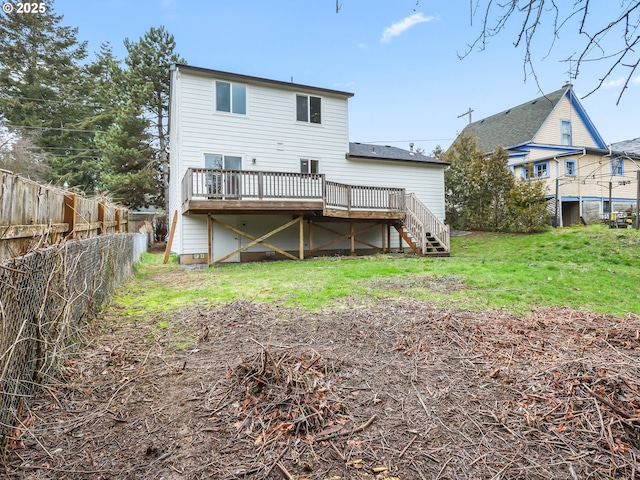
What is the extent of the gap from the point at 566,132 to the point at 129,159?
25.1 meters

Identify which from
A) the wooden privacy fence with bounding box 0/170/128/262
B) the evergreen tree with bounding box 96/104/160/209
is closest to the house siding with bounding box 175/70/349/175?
the wooden privacy fence with bounding box 0/170/128/262

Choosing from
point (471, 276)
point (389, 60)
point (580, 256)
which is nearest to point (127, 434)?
point (389, 60)

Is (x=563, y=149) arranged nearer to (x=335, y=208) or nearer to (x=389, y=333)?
(x=335, y=208)

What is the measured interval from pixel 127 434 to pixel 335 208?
31.6 ft

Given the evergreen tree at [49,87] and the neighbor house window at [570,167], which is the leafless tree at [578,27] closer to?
the neighbor house window at [570,167]

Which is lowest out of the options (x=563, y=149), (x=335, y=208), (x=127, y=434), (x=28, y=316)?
(x=127, y=434)

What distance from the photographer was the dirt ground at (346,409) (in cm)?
179

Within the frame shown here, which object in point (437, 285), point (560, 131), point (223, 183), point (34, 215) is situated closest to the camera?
point (34, 215)

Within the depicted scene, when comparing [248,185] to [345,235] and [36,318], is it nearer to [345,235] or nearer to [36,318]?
[345,235]

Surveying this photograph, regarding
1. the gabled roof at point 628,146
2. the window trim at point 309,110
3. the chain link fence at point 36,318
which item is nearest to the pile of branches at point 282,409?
the chain link fence at point 36,318

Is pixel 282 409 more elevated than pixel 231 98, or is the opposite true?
pixel 231 98

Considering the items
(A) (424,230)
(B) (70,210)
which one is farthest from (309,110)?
(B) (70,210)

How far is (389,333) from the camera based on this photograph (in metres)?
3.61

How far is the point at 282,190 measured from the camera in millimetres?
10562
